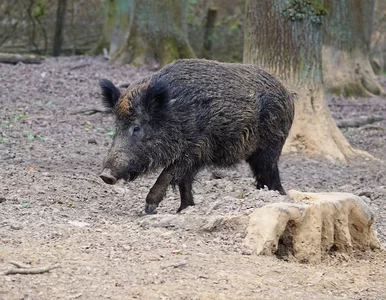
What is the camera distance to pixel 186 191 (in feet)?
25.0

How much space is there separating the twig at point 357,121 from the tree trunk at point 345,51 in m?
2.45

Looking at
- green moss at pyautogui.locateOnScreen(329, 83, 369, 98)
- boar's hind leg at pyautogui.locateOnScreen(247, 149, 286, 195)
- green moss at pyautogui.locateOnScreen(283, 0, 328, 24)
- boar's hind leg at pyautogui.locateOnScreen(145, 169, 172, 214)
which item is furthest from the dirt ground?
green moss at pyautogui.locateOnScreen(329, 83, 369, 98)

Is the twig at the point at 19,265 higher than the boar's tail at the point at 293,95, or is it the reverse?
the boar's tail at the point at 293,95

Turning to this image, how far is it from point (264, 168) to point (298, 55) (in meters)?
2.96

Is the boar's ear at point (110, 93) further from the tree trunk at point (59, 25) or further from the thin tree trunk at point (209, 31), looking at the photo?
the thin tree trunk at point (209, 31)

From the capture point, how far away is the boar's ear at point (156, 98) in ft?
23.6

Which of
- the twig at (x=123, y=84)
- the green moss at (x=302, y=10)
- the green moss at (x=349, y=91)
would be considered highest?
the green moss at (x=302, y=10)

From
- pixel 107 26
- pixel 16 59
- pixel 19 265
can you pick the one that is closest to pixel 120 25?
pixel 107 26

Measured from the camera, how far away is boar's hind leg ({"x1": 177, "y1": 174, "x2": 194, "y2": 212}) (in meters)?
7.58

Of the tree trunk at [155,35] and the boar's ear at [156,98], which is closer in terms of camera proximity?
the boar's ear at [156,98]

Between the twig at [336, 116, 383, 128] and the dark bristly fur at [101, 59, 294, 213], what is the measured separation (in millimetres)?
5824

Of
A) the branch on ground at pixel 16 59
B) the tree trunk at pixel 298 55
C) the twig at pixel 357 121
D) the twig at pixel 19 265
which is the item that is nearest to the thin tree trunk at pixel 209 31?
the branch on ground at pixel 16 59

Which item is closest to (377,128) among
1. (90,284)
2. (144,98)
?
(144,98)

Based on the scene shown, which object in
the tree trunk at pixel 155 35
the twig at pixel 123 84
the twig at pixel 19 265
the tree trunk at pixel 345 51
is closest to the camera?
the twig at pixel 19 265
